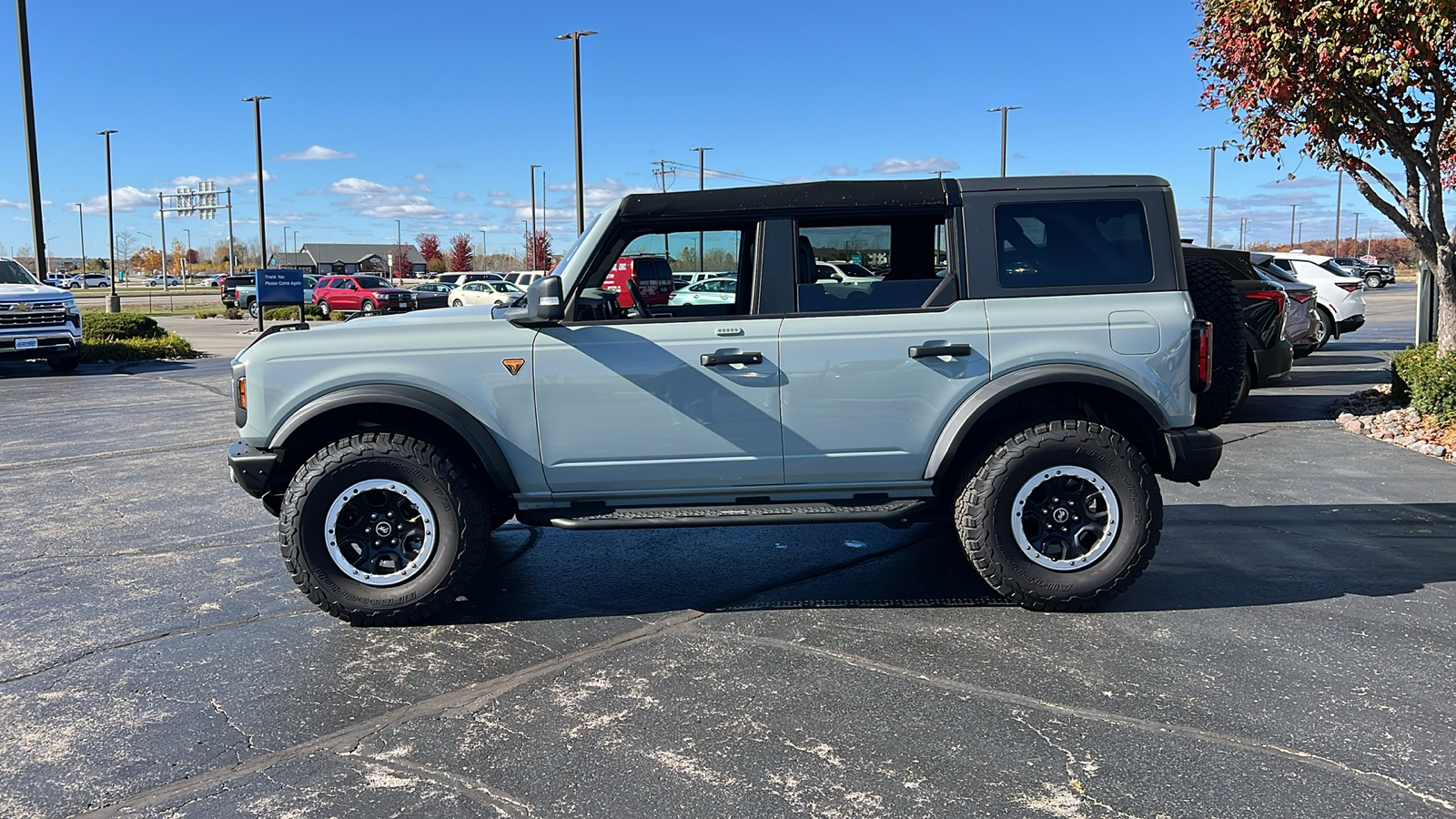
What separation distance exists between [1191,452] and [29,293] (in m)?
17.1

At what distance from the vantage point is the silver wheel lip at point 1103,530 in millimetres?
5105

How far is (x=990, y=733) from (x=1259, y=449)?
6.82 m

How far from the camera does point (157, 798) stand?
3467 mm

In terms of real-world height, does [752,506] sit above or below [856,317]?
below

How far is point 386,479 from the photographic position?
5.06 m

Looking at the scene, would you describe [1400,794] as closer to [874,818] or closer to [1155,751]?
[1155,751]

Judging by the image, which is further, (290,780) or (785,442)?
(785,442)

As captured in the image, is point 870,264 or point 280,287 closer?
point 870,264

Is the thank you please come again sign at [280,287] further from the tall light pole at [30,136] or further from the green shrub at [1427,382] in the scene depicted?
the green shrub at [1427,382]

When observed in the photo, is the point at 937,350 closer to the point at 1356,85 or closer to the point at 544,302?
the point at 544,302

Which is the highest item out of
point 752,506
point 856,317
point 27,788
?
point 856,317

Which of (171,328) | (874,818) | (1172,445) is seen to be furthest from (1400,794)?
(171,328)

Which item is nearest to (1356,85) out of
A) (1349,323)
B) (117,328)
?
(1349,323)

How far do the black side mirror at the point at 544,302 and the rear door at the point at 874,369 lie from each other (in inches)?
41.0
